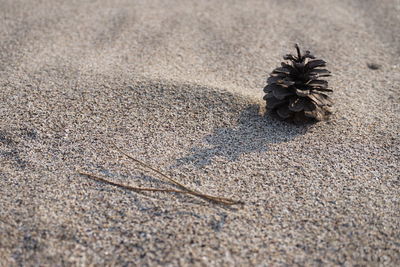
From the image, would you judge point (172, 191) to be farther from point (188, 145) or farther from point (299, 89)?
point (299, 89)

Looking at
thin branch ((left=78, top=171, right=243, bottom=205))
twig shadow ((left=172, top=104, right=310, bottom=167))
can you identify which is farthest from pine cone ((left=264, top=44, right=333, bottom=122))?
thin branch ((left=78, top=171, right=243, bottom=205))

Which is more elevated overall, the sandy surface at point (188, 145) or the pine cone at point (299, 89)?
the pine cone at point (299, 89)

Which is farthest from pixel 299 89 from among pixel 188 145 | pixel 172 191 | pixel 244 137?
pixel 172 191

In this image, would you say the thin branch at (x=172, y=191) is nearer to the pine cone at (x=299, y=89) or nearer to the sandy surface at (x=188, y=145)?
the sandy surface at (x=188, y=145)

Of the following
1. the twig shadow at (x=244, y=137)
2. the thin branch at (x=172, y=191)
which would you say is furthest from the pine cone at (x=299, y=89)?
the thin branch at (x=172, y=191)

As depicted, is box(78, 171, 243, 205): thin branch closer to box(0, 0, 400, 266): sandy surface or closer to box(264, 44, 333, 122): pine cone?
box(0, 0, 400, 266): sandy surface

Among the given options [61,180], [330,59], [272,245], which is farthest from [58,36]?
[272,245]
